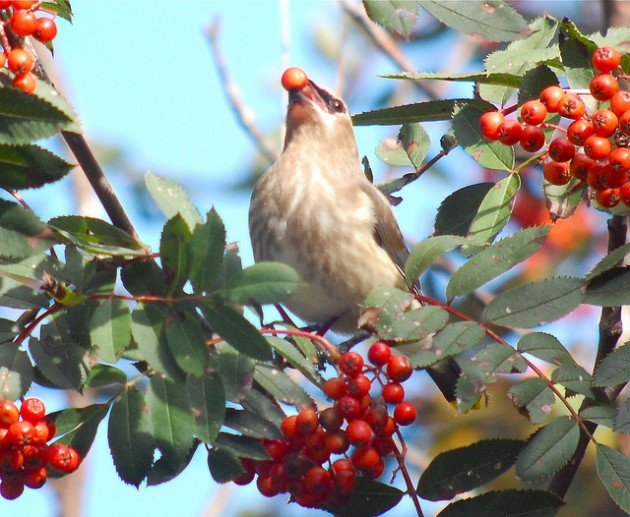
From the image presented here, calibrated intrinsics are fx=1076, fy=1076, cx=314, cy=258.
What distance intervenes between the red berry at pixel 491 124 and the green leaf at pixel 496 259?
0.30 m

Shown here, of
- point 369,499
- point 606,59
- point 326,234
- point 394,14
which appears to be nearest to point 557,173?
point 606,59

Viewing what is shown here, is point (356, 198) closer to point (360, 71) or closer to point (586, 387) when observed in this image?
point (586, 387)

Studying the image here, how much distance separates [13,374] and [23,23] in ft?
2.54

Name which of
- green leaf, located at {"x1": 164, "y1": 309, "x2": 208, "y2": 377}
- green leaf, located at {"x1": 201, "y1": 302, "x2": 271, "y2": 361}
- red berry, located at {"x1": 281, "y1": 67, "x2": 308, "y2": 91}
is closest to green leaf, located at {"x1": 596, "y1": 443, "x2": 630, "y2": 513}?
green leaf, located at {"x1": 201, "y1": 302, "x2": 271, "y2": 361}

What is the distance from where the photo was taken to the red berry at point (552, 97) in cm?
264

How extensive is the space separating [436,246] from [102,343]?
86 cm

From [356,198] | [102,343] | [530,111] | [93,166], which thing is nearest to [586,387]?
[530,111]

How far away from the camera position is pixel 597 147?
255 centimetres

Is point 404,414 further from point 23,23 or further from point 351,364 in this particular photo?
point 23,23

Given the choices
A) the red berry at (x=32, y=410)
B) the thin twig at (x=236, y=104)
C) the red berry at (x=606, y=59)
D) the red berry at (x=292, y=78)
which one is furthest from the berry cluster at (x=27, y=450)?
the thin twig at (x=236, y=104)

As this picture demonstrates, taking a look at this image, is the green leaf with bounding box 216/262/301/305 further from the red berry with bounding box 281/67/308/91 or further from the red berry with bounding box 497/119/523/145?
the red berry with bounding box 281/67/308/91

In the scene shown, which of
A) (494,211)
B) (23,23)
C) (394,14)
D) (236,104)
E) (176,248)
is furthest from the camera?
(236,104)

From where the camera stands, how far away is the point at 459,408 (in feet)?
7.87

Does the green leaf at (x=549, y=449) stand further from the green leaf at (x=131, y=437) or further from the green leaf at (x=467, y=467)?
the green leaf at (x=131, y=437)
